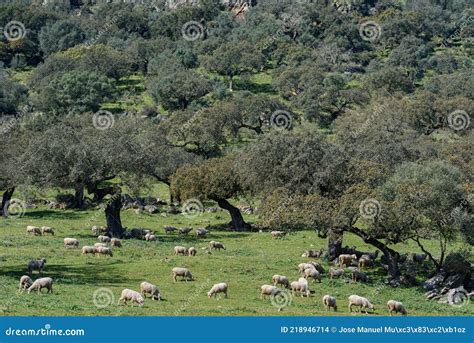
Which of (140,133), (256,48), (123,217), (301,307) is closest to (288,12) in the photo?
(256,48)

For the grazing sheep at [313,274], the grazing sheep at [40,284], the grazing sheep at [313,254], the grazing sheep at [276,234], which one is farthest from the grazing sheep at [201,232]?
the grazing sheep at [40,284]

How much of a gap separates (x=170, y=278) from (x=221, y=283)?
5133 millimetres

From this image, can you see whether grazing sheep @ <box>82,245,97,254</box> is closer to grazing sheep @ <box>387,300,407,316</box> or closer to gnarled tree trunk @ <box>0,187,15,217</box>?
grazing sheep @ <box>387,300,407,316</box>

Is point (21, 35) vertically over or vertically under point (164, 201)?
over

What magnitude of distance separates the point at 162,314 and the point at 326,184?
71.4 feet

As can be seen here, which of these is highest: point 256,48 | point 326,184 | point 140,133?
point 256,48

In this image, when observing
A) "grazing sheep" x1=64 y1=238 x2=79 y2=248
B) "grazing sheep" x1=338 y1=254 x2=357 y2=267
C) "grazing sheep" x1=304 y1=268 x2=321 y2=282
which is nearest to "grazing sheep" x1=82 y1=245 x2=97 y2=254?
"grazing sheep" x1=64 y1=238 x2=79 y2=248

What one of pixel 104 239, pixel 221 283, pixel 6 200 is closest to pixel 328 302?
pixel 221 283

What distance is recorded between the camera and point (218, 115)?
9819 centimetres

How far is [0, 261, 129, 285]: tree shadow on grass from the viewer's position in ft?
116

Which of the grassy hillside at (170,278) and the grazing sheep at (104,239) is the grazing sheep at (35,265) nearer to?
the grassy hillside at (170,278)

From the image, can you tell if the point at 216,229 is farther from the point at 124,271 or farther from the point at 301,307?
the point at 301,307

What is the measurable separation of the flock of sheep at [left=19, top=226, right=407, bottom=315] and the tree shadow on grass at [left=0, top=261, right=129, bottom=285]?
2.64 ft

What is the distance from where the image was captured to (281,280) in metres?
36.4
